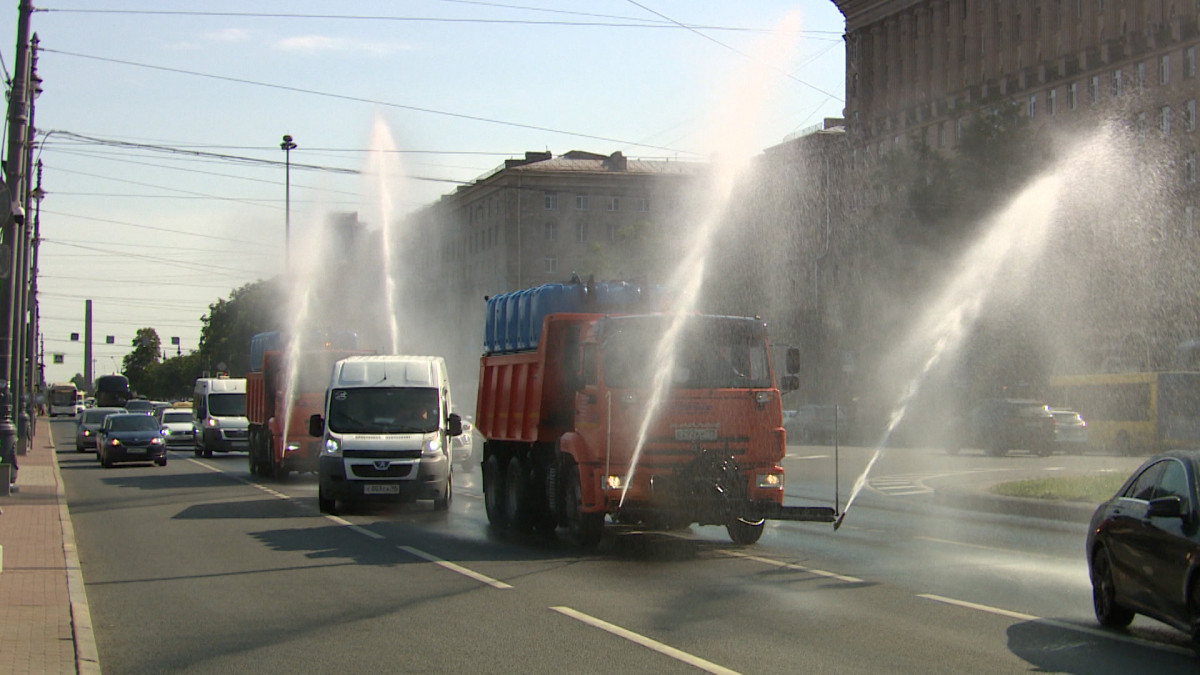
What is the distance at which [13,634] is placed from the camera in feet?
32.1

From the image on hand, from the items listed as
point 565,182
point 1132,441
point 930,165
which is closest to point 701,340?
point 1132,441

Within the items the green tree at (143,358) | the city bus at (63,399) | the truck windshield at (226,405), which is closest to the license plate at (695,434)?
the truck windshield at (226,405)

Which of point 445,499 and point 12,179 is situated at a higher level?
point 12,179

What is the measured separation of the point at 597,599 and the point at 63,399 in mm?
130540

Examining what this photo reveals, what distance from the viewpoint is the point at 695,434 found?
1525 cm

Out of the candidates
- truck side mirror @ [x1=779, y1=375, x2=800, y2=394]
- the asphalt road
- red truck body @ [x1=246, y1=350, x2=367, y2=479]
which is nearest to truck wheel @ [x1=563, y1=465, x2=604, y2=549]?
the asphalt road

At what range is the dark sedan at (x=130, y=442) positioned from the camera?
39844 millimetres

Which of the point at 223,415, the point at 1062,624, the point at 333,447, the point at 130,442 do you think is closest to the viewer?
the point at 1062,624

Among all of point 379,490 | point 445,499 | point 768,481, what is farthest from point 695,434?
point 445,499

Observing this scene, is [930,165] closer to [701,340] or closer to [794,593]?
[701,340]

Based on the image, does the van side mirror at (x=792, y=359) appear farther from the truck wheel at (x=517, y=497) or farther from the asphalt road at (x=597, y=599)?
the truck wheel at (x=517, y=497)

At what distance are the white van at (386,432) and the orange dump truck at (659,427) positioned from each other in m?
4.77

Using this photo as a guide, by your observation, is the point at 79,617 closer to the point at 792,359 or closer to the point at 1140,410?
the point at 792,359

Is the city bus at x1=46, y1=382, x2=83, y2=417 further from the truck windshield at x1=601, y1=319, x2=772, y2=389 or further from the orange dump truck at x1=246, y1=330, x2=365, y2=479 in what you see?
the truck windshield at x1=601, y1=319, x2=772, y2=389
